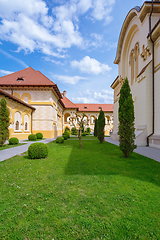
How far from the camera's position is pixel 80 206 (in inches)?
116

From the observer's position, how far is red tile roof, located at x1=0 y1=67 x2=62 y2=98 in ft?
73.2

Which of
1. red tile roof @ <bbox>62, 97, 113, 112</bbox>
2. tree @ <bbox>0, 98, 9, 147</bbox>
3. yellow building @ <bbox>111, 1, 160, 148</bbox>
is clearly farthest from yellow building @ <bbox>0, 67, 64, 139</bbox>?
red tile roof @ <bbox>62, 97, 113, 112</bbox>

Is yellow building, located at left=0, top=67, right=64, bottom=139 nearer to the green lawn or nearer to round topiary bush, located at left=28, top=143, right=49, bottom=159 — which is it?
round topiary bush, located at left=28, top=143, right=49, bottom=159

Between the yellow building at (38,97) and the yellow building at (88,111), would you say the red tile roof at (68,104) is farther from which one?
the yellow building at (38,97)

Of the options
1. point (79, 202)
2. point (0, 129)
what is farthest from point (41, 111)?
point (79, 202)

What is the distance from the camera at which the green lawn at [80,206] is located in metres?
2.24

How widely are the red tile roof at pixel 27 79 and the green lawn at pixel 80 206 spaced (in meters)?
19.5

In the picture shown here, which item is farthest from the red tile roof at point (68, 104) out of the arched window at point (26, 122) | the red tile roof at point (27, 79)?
the arched window at point (26, 122)

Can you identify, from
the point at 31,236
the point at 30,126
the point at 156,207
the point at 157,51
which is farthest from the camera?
the point at 30,126

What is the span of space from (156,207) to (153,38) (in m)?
13.1

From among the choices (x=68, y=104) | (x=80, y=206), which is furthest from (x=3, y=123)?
(x=68, y=104)

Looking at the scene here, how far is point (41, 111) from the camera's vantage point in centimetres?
2281

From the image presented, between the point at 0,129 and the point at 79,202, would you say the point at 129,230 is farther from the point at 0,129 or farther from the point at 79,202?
the point at 0,129

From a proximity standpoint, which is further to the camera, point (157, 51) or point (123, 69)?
point (123, 69)
